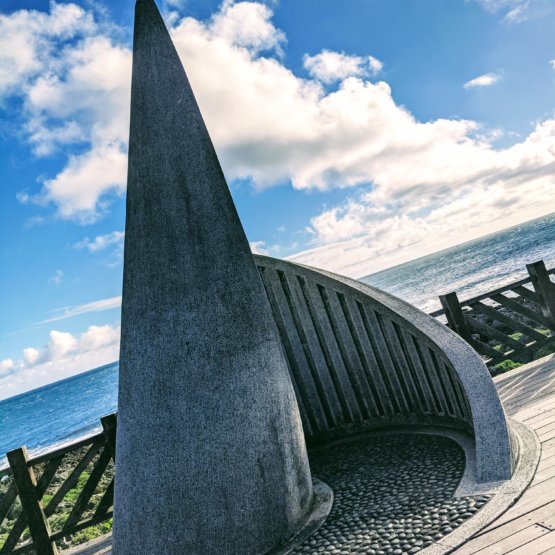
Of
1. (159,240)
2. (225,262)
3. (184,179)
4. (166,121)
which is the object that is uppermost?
(166,121)

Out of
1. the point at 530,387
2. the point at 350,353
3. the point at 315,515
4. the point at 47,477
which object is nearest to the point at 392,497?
the point at 315,515

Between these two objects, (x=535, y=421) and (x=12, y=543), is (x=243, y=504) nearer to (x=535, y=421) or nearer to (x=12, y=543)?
(x=535, y=421)

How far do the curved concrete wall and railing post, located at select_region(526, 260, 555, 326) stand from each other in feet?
11.1

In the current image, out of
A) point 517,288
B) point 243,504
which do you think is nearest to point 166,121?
point 243,504

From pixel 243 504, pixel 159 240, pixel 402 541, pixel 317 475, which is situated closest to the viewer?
pixel 402 541

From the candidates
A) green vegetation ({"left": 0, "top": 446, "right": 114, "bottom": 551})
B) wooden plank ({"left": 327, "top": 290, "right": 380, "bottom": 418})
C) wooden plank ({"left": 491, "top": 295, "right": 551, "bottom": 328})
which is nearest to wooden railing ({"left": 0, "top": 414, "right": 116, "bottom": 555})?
green vegetation ({"left": 0, "top": 446, "right": 114, "bottom": 551})

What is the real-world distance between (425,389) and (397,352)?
47 centimetres

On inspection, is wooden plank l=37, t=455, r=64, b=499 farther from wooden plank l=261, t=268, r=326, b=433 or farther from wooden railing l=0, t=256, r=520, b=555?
wooden plank l=261, t=268, r=326, b=433

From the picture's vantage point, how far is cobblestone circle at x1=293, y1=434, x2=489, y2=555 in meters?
3.14

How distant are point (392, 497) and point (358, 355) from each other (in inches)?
78.8

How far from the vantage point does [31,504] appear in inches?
196

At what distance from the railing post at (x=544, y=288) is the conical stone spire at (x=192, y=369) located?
5.26 meters

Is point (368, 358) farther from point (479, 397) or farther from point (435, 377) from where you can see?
point (479, 397)

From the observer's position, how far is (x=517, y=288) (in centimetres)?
773
